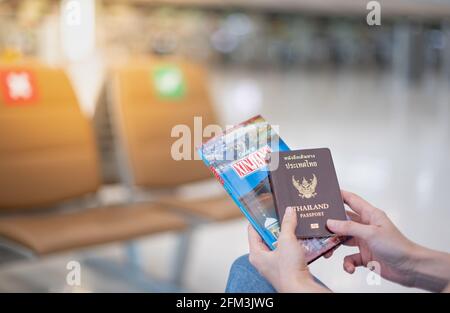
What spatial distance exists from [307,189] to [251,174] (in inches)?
3.9

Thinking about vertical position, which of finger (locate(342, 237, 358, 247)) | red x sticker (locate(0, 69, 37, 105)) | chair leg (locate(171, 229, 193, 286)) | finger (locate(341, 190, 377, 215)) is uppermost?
red x sticker (locate(0, 69, 37, 105))

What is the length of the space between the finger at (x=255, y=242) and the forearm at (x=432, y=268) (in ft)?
0.85

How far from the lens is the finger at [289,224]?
1063 millimetres

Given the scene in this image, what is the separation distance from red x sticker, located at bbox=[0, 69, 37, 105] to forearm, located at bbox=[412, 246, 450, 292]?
1.80 m

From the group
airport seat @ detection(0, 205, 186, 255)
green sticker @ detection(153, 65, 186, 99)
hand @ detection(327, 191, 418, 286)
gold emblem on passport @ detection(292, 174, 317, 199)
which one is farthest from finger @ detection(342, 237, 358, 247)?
green sticker @ detection(153, 65, 186, 99)

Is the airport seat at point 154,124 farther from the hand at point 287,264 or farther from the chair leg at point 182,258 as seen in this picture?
the hand at point 287,264

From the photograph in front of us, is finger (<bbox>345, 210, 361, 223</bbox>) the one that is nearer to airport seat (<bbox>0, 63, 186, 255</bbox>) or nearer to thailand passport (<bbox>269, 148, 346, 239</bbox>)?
thailand passport (<bbox>269, 148, 346, 239</bbox>)

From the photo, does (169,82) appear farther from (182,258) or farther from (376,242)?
(376,242)

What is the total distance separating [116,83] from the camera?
2852 millimetres

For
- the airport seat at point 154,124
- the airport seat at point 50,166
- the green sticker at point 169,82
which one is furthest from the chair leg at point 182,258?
the green sticker at point 169,82

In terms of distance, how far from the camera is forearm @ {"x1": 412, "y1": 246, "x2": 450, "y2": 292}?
3.86 ft

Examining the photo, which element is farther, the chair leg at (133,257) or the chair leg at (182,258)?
the chair leg at (133,257)

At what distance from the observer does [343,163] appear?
13.6ft

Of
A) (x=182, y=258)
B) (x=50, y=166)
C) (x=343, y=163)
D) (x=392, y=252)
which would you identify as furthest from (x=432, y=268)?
(x=343, y=163)
